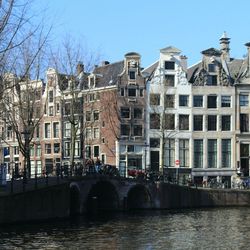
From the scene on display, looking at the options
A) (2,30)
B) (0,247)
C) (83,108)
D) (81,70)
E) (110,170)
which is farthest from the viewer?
(83,108)

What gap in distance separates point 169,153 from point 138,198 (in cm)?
1240

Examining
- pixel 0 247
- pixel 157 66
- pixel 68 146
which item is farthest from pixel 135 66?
pixel 0 247

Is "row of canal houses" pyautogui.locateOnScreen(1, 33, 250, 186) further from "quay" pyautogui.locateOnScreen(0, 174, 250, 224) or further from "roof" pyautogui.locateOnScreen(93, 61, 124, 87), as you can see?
"quay" pyautogui.locateOnScreen(0, 174, 250, 224)

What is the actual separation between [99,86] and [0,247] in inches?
Result: 1432

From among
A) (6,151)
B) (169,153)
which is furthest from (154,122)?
(6,151)

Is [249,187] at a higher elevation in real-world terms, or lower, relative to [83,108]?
lower

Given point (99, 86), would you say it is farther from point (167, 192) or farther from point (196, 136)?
point (167, 192)

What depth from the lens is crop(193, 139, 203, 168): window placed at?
2298 inches

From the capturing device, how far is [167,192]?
151 ft

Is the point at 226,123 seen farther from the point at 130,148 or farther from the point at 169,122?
the point at 130,148

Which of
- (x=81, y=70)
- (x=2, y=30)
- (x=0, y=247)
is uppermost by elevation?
(x=81, y=70)

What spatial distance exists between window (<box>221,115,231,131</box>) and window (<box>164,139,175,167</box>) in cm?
544

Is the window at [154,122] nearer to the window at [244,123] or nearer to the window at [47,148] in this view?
the window at [244,123]

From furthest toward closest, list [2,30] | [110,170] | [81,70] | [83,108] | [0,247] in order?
[83,108] → [81,70] → [110,170] → [0,247] → [2,30]
